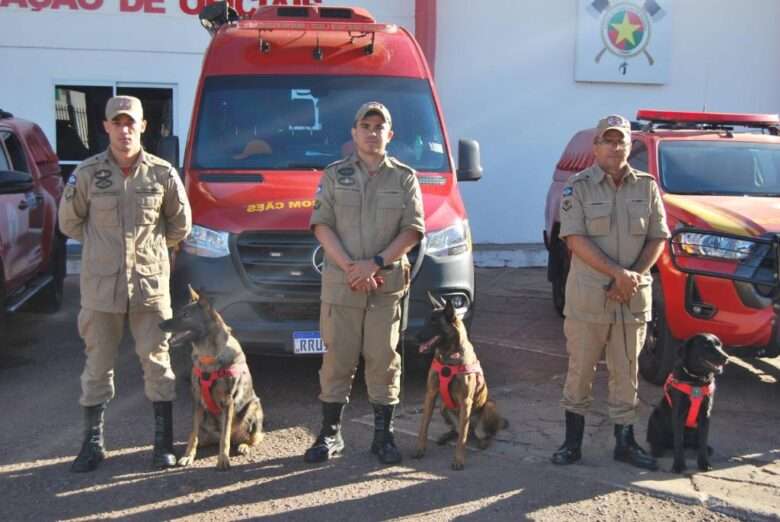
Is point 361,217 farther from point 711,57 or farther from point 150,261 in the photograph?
point 711,57

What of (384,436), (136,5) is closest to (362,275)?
(384,436)

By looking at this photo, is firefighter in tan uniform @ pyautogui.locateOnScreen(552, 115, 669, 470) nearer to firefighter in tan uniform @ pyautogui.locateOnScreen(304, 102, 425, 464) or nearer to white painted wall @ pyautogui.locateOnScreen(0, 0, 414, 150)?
firefighter in tan uniform @ pyautogui.locateOnScreen(304, 102, 425, 464)

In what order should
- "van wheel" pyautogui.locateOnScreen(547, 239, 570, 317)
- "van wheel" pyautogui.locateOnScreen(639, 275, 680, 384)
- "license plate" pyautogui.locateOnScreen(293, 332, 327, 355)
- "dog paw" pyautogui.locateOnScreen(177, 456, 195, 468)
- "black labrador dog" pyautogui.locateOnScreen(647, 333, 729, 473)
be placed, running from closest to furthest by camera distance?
"black labrador dog" pyautogui.locateOnScreen(647, 333, 729, 473) < "dog paw" pyautogui.locateOnScreen(177, 456, 195, 468) < "license plate" pyautogui.locateOnScreen(293, 332, 327, 355) < "van wheel" pyautogui.locateOnScreen(639, 275, 680, 384) < "van wheel" pyautogui.locateOnScreen(547, 239, 570, 317)

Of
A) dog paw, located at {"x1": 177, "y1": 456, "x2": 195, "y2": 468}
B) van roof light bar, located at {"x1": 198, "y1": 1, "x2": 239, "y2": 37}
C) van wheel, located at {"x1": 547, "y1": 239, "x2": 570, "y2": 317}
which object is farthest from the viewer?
van wheel, located at {"x1": 547, "y1": 239, "x2": 570, "y2": 317}

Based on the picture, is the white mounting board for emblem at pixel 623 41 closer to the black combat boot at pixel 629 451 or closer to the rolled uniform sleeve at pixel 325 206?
the black combat boot at pixel 629 451

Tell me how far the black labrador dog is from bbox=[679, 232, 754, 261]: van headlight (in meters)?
1.08

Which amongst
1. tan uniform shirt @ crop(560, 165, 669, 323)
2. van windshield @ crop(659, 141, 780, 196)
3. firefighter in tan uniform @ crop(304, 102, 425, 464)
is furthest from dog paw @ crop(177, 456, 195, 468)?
van windshield @ crop(659, 141, 780, 196)

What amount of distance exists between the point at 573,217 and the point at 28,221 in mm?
4837

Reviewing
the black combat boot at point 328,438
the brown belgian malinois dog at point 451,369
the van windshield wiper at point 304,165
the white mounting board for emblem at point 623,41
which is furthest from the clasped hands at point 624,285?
the white mounting board for emblem at point 623,41

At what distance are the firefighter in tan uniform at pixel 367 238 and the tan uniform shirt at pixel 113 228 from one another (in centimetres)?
88

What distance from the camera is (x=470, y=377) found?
4836 millimetres

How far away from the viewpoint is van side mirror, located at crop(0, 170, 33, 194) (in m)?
6.07

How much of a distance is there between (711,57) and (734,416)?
871cm

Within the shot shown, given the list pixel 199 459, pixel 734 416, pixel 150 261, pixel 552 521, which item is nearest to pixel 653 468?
pixel 552 521
